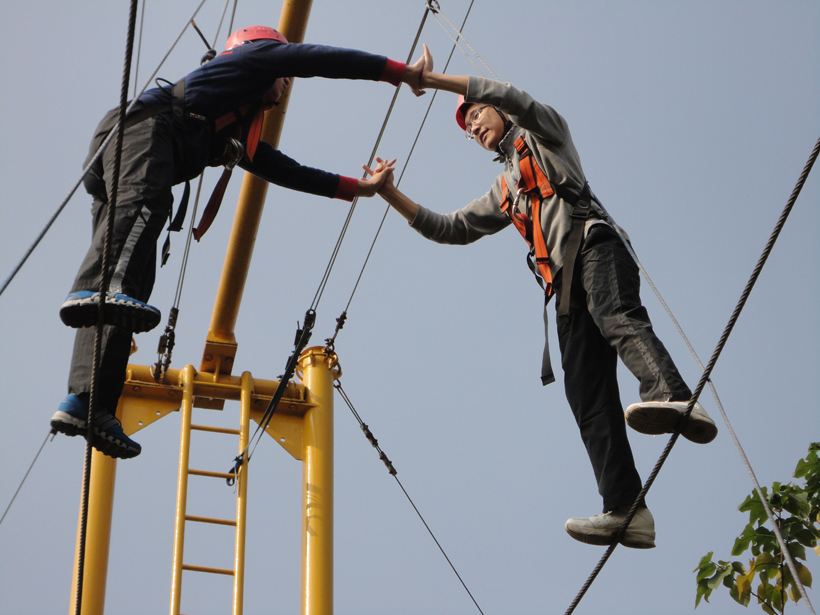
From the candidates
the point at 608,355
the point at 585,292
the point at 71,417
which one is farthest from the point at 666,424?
the point at 71,417

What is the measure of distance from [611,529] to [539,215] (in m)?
1.36

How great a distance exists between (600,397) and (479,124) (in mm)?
1435

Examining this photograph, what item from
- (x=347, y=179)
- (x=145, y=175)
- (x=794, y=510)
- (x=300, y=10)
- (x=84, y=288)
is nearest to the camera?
(x=84, y=288)

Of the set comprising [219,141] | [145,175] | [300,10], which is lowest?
[145,175]

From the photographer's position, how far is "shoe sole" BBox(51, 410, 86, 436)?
14.1 feet

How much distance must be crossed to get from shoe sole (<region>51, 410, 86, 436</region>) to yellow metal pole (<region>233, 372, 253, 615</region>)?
336 centimetres

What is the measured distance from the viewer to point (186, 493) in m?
7.82

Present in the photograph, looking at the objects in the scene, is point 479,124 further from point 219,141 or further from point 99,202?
point 99,202

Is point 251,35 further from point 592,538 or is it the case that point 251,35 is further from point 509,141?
point 592,538

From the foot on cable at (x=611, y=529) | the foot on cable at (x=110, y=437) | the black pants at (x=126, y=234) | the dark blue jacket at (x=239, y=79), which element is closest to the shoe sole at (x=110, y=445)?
the foot on cable at (x=110, y=437)

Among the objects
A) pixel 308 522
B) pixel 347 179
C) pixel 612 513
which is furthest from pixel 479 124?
pixel 308 522

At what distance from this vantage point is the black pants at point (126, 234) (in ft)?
14.4

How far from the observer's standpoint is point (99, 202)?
4.81 metres

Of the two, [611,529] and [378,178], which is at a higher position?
[378,178]
